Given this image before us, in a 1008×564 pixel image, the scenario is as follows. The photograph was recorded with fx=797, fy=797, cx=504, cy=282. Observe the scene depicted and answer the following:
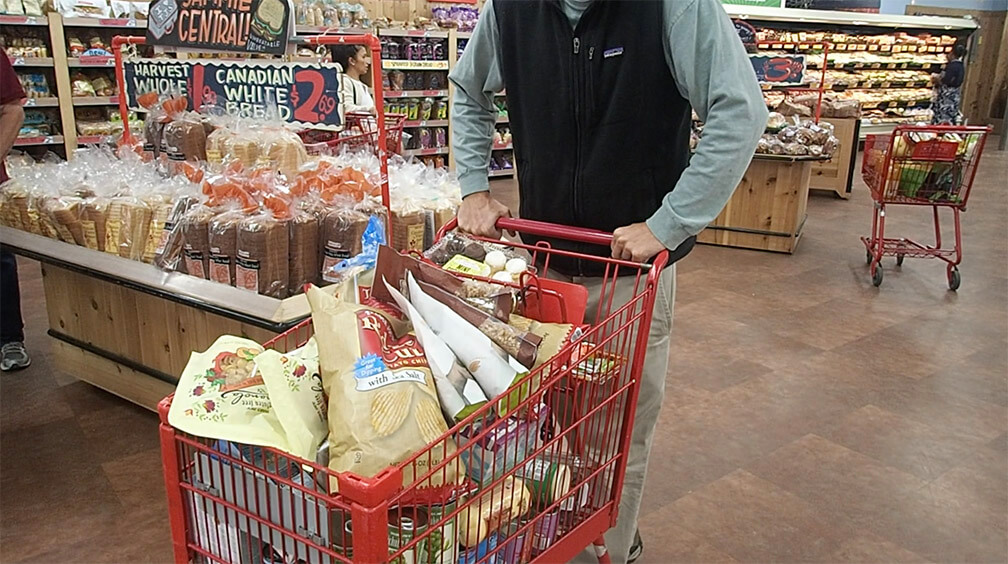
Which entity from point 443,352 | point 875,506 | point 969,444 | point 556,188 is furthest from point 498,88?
point 969,444

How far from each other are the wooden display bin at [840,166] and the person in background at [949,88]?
695 cm

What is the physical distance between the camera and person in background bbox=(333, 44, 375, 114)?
4.65m

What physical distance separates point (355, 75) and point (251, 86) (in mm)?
2447

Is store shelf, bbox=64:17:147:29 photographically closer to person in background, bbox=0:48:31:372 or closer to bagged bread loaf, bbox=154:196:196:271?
person in background, bbox=0:48:31:372

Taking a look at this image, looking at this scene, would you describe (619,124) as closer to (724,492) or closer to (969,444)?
(724,492)

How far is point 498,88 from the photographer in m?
2.00

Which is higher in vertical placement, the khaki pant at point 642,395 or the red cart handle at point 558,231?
the red cart handle at point 558,231

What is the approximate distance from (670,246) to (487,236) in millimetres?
459

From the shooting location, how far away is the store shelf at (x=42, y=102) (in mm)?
5930

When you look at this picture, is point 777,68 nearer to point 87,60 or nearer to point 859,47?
A: point 87,60

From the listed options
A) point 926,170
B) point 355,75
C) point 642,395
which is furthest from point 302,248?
point 926,170

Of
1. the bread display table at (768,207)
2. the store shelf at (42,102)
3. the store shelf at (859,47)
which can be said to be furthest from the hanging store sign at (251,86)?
the store shelf at (859,47)

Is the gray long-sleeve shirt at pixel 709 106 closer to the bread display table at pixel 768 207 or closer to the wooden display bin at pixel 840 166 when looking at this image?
the bread display table at pixel 768 207

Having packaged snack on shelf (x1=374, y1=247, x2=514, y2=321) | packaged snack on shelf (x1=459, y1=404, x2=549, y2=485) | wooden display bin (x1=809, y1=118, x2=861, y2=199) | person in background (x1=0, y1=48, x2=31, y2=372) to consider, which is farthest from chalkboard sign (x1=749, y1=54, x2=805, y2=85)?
packaged snack on shelf (x1=459, y1=404, x2=549, y2=485)
